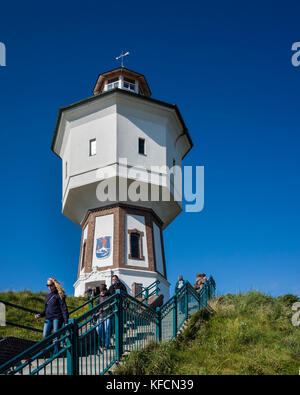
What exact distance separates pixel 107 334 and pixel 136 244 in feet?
53.9

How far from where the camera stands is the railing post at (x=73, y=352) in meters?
7.83

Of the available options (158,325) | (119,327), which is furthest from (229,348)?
(119,327)

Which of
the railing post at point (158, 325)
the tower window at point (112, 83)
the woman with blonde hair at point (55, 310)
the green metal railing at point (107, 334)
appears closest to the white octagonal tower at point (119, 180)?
the tower window at point (112, 83)

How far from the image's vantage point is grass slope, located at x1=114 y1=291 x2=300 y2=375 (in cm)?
930

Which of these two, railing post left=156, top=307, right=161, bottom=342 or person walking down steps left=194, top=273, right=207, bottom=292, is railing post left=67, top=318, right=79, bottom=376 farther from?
person walking down steps left=194, top=273, right=207, bottom=292

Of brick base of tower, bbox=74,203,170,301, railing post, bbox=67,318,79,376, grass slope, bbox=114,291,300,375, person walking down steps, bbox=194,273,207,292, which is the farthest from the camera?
brick base of tower, bbox=74,203,170,301

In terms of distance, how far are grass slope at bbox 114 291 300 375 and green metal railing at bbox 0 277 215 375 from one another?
0.37m

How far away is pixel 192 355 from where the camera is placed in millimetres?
10188

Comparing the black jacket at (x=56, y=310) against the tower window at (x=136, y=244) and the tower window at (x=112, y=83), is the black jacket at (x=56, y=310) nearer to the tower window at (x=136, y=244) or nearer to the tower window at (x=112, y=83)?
the tower window at (x=136, y=244)

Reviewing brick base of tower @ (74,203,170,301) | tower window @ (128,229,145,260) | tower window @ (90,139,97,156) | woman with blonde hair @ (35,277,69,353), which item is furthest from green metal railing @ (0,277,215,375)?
tower window @ (90,139,97,156)

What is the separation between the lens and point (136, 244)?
2605 cm

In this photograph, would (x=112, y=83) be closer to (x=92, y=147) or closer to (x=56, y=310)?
(x=92, y=147)
